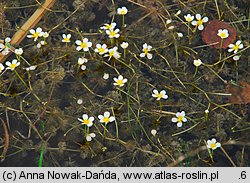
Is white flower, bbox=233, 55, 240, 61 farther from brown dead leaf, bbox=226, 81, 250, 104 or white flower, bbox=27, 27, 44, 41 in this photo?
white flower, bbox=27, 27, 44, 41

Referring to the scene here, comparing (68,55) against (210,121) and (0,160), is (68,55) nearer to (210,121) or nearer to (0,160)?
(0,160)

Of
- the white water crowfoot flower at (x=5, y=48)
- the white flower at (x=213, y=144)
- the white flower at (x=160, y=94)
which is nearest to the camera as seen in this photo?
the white flower at (x=213, y=144)

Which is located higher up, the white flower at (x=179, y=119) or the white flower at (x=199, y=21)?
the white flower at (x=199, y=21)

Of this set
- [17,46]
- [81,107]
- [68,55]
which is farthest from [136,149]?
[17,46]

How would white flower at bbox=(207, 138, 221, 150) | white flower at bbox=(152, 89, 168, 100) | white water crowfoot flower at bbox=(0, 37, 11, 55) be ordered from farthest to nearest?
white water crowfoot flower at bbox=(0, 37, 11, 55) < white flower at bbox=(152, 89, 168, 100) < white flower at bbox=(207, 138, 221, 150)

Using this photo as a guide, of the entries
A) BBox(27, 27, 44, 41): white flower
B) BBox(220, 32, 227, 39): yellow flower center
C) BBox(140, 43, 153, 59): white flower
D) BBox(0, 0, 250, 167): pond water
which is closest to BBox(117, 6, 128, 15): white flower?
BBox(0, 0, 250, 167): pond water

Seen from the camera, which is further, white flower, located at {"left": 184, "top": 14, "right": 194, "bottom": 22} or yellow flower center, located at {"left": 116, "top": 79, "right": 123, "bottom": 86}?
white flower, located at {"left": 184, "top": 14, "right": 194, "bottom": 22}

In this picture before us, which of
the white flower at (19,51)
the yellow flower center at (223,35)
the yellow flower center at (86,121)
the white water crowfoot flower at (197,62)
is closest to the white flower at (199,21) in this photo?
the yellow flower center at (223,35)

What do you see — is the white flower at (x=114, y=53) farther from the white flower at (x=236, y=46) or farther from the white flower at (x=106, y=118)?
the white flower at (x=236, y=46)
